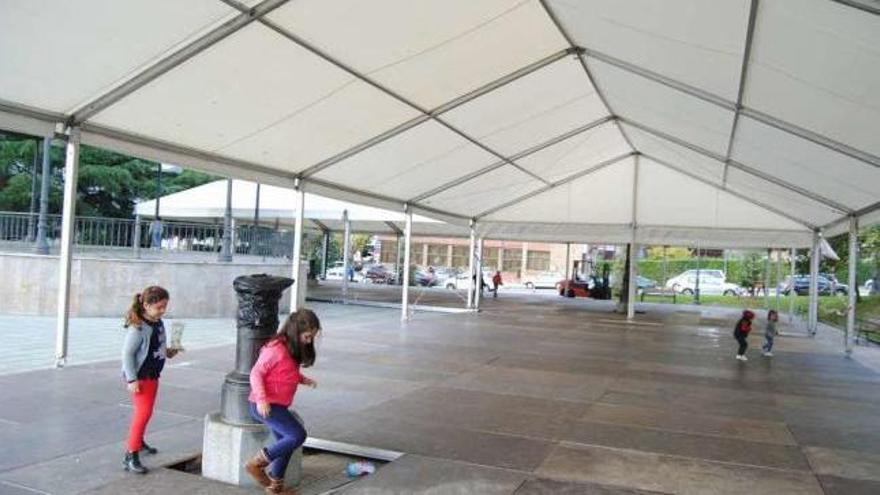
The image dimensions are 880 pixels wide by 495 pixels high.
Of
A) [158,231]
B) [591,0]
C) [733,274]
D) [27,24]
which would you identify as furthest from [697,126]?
[733,274]

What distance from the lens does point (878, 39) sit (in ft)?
20.1

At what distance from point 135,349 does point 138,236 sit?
13102 millimetres

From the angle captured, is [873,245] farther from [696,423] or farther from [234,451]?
[234,451]

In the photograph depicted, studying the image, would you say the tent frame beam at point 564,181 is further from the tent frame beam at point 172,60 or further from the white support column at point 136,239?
the tent frame beam at point 172,60

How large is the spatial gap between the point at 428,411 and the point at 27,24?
214 inches

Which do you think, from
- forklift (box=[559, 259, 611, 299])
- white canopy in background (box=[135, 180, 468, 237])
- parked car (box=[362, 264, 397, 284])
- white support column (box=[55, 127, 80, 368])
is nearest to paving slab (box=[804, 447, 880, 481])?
white support column (box=[55, 127, 80, 368])

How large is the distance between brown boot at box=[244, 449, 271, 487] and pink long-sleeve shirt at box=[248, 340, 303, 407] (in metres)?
0.41

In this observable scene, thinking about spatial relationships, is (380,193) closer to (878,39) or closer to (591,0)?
(591,0)

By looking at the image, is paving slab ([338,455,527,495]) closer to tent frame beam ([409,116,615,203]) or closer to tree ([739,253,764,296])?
tent frame beam ([409,116,615,203])

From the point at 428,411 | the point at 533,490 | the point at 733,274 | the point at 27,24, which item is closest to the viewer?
the point at 533,490

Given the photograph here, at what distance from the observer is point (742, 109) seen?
10688 mm

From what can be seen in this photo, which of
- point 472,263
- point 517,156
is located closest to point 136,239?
point 517,156

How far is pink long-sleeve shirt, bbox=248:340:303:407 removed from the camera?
16.2ft

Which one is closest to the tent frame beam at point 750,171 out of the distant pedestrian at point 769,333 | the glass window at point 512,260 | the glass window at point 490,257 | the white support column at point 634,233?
the distant pedestrian at point 769,333
